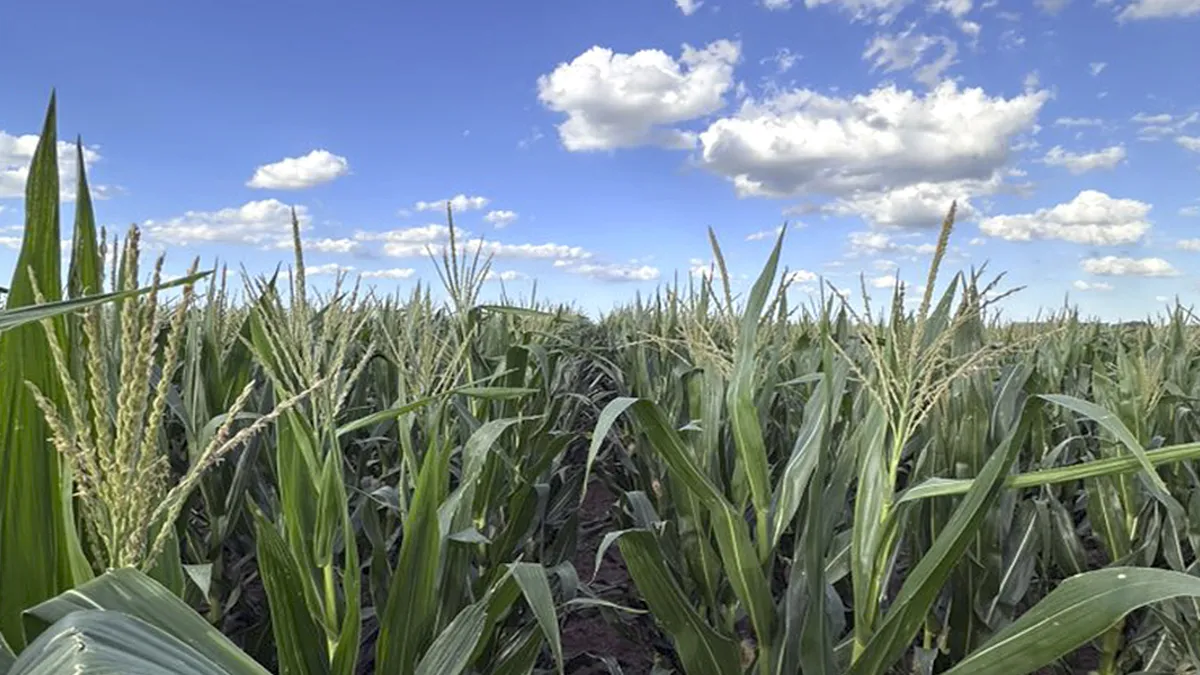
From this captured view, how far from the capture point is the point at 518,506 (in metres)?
2.43

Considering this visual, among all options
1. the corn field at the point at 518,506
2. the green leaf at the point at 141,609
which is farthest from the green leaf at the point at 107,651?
the green leaf at the point at 141,609

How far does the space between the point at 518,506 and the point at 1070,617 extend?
5.05 ft

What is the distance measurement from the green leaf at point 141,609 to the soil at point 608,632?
1676 millimetres

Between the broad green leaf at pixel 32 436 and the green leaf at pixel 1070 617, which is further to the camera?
the green leaf at pixel 1070 617

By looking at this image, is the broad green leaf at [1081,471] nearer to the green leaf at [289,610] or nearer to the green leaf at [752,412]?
the green leaf at [752,412]

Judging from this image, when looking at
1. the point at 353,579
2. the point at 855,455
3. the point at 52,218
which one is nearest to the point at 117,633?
the point at 52,218

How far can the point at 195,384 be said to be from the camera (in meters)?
A: 2.42

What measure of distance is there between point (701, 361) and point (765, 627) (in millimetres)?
1102

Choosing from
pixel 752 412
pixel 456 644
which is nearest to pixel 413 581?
pixel 456 644

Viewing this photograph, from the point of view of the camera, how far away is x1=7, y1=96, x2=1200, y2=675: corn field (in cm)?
84

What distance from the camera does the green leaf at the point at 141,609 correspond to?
2.53 ft

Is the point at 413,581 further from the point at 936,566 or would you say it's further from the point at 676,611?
the point at 936,566

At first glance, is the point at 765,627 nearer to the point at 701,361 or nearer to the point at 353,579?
the point at 353,579

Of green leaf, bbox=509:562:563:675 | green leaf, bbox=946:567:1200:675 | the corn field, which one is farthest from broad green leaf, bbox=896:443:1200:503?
green leaf, bbox=509:562:563:675
